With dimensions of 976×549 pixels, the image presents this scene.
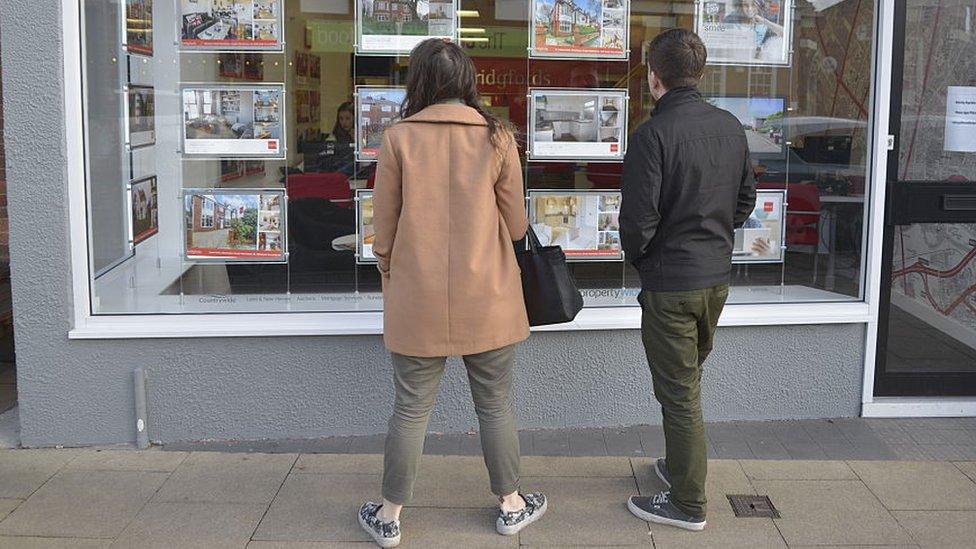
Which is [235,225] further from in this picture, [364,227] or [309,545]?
[309,545]

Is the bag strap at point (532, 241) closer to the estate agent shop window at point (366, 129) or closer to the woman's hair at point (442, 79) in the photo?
the woman's hair at point (442, 79)

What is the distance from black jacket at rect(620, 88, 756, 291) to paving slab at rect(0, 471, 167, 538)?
→ 2.35 m

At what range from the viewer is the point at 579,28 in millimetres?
5219

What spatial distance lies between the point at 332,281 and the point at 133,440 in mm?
1238

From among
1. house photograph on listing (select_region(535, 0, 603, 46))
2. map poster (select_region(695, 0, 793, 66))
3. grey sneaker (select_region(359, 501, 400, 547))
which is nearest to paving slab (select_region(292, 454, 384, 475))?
grey sneaker (select_region(359, 501, 400, 547))

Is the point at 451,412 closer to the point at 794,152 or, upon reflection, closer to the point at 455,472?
the point at 455,472

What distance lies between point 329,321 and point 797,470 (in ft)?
7.68

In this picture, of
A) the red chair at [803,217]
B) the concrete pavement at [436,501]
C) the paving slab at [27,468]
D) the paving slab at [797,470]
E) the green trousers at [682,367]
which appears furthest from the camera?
the red chair at [803,217]

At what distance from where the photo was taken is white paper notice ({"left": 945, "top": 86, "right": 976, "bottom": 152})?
536 centimetres

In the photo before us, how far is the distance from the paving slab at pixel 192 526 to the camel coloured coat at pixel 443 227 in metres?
1.04

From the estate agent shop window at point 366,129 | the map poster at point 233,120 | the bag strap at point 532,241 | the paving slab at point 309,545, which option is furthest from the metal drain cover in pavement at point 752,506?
the map poster at point 233,120

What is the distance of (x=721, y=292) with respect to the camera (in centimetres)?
405

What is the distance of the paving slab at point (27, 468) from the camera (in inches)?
179

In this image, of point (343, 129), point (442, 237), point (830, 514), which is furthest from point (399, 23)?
point (830, 514)
